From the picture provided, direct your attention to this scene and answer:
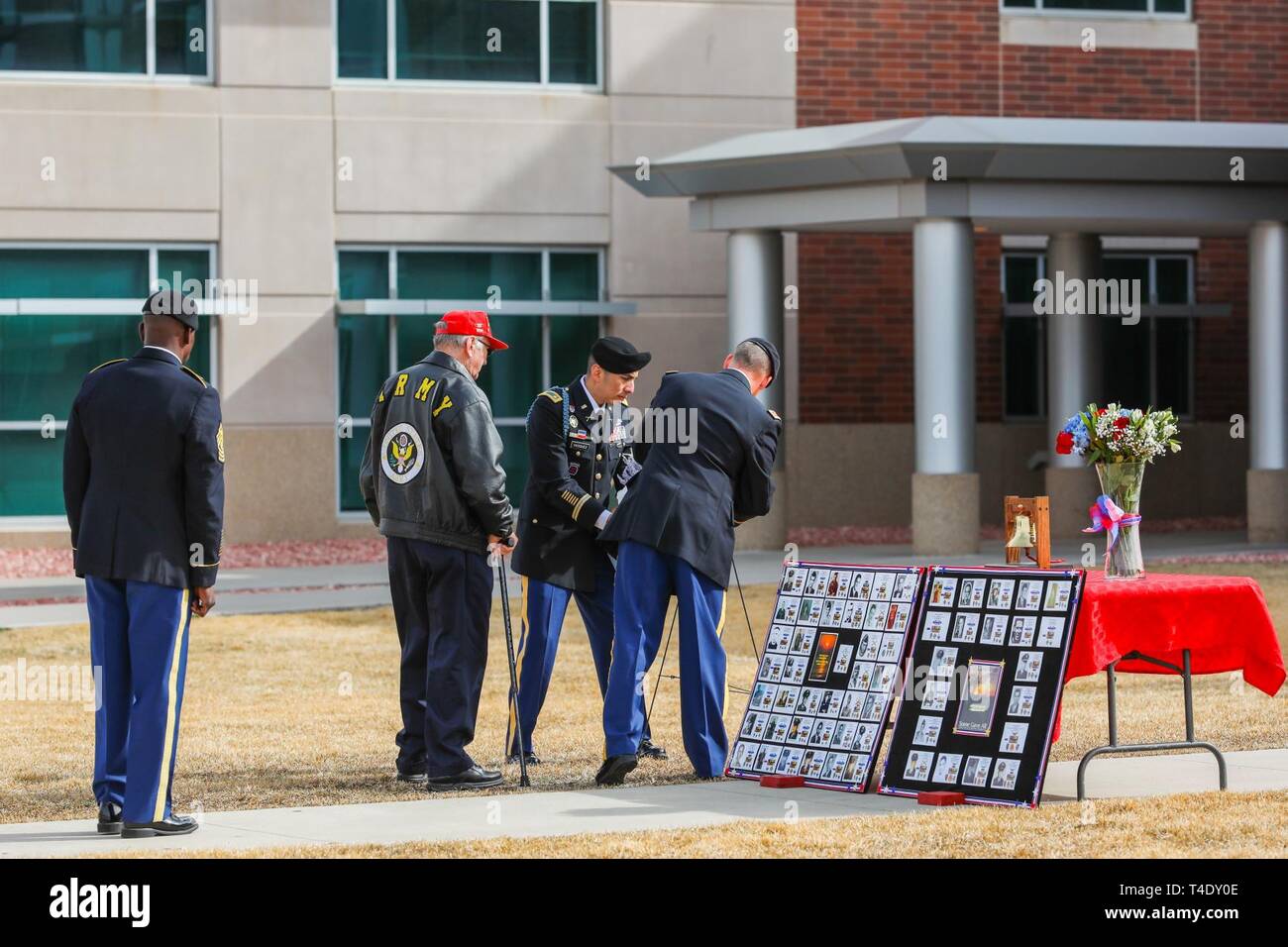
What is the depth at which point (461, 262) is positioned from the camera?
2383 cm

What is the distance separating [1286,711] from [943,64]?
15361 mm

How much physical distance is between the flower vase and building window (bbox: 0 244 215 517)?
15.6 metres

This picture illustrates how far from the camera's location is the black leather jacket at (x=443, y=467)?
8.76 meters

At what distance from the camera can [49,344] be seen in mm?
22688

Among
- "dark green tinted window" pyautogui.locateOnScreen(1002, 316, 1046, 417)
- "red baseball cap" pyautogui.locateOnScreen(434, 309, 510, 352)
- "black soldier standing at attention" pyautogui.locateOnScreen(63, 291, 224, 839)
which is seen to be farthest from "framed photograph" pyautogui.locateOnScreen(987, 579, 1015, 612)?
"dark green tinted window" pyautogui.locateOnScreen(1002, 316, 1046, 417)

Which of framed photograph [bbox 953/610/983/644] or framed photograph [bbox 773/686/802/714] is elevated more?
framed photograph [bbox 953/610/983/644]

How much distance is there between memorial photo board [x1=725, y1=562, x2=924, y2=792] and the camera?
Answer: 8.62 m

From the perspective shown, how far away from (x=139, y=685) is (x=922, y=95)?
19.0m

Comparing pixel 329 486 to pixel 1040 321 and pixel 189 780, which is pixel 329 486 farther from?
pixel 189 780

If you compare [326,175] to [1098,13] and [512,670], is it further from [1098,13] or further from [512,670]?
[512,670]

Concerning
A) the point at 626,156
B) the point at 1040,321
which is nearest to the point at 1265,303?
the point at 1040,321

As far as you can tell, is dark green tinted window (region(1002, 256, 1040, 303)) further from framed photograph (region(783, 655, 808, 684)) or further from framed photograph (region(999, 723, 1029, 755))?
framed photograph (region(999, 723, 1029, 755))

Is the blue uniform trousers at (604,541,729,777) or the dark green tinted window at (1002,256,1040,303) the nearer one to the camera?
the blue uniform trousers at (604,541,729,777)

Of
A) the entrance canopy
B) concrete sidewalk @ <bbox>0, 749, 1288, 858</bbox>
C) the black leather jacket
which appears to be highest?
the entrance canopy
